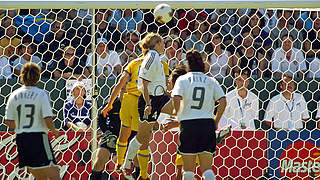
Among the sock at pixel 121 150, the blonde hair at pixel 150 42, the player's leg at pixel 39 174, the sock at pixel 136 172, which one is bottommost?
A: the sock at pixel 136 172

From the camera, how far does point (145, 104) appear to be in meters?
5.82

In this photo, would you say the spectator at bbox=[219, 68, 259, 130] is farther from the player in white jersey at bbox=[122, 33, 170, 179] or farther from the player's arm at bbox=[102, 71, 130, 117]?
the player's arm at bbox=[102, 71, 130, 117]

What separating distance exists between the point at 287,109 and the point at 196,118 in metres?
2.57

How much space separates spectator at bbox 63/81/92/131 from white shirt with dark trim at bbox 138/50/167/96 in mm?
1654

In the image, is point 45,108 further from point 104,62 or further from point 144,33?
point 144,33

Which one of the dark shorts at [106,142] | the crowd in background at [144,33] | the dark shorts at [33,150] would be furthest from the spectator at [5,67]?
the dark shorts at [33,150]

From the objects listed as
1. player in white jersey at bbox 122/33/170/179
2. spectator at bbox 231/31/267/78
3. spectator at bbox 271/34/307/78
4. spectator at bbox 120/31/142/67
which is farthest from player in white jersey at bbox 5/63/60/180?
spectator at bbox 271/34/307/78

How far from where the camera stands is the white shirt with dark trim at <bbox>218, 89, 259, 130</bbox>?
7270 mm

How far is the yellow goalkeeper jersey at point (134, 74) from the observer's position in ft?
19.7

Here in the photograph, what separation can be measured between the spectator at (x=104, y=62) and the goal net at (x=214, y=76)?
0.05 ft

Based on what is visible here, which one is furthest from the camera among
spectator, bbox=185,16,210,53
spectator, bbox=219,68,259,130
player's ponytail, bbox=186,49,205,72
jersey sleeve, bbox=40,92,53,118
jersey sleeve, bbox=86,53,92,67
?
spectator, bbox=185,16,210,53

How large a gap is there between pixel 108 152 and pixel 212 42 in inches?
105

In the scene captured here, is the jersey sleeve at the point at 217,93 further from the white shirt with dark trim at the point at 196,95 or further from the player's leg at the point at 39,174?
the player's leg at the point at 39,174

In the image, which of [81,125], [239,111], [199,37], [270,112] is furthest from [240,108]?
[81,125]
